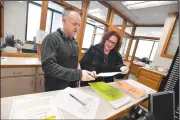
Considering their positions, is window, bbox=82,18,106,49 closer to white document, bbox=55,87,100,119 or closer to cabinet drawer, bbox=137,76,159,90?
white document, bbox=55,87,100,119

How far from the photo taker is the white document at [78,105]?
563mm

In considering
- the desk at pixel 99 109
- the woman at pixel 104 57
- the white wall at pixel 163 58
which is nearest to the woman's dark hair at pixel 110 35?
the woman at pixel 104 57

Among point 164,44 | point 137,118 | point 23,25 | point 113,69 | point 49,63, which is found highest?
point 164,44

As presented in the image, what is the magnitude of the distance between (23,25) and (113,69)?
1066mm

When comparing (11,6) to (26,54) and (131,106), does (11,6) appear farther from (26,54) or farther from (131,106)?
(131,106)

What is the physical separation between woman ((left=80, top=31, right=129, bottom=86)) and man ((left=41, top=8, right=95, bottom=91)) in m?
0.30

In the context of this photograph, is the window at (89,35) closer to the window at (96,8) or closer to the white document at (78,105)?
the window at (96,8)

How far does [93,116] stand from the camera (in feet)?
1.86

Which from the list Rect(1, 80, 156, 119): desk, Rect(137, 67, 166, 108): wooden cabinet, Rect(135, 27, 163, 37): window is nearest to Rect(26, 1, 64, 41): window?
Rect(1, 80, 156, 119): desk

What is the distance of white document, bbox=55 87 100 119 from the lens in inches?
22.2

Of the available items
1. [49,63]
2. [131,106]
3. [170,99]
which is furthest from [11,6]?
[170,99]

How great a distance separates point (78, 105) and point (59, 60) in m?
0.37

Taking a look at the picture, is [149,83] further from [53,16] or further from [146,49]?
[146,49]

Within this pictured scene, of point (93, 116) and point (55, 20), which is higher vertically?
point (55, 20)
